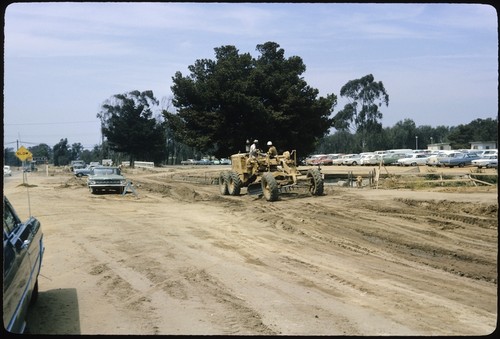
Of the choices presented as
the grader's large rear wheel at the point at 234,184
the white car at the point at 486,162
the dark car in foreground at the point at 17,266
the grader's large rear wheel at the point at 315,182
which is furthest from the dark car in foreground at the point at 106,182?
the white car at the point at 486,162

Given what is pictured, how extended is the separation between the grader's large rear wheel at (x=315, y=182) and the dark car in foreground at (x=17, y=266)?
15.7m

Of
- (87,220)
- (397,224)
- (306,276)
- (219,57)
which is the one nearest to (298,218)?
(397,224)

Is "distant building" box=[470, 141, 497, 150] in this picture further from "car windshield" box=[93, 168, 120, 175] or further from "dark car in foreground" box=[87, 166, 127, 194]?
"dark car in foreground" box=[87, 166, 127, 194]

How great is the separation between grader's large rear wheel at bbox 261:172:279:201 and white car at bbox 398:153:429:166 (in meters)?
34.2

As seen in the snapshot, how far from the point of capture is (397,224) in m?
13.4

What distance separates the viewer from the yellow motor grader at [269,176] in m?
20.7

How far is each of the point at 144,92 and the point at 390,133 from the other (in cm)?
4472

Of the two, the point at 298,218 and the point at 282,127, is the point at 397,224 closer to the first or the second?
the point at 298,218

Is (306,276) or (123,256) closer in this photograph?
(306,276)

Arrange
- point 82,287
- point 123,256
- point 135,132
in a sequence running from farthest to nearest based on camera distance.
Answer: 1. point 135,132
2. point 123,256
3. point 82,287

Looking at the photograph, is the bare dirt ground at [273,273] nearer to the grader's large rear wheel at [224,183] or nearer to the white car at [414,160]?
the grader's large rear wheel at [224,183]

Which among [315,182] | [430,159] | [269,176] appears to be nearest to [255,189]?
[269,176]

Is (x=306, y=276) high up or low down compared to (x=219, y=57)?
down

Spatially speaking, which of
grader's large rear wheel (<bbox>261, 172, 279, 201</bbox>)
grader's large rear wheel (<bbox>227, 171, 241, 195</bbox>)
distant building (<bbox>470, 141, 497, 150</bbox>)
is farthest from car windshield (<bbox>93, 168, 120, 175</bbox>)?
distant building (<bbox>470, 141, 497, 150</bbox>)
